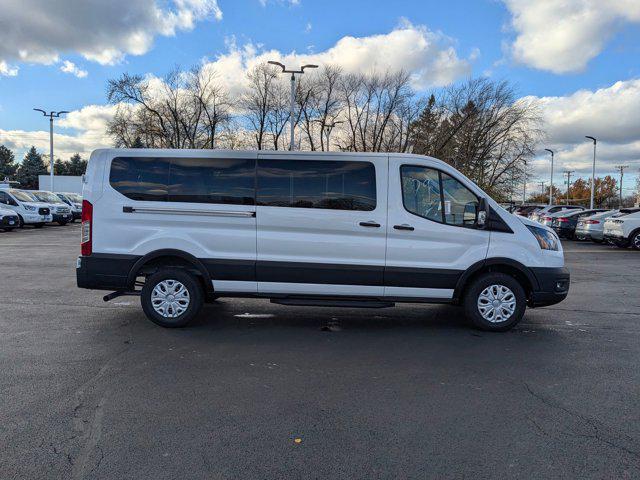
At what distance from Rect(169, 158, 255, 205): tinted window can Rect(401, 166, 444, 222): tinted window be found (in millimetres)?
1954

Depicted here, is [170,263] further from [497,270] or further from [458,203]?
[497,270]

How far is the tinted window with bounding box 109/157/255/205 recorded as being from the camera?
6.00 m

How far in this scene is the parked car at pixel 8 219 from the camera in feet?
69.8

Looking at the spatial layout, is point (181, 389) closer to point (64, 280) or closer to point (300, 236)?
point (300, 236)

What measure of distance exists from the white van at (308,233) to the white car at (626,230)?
563 inches

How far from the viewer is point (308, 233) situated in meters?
5.95

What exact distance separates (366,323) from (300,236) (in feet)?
5.17

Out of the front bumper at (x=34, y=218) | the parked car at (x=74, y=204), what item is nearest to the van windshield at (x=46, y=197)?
the parked car at (x=74, y=204)

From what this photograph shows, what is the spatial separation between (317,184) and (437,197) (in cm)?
153

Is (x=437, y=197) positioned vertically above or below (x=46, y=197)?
below

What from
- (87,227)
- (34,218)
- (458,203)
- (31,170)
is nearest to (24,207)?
(34,218)

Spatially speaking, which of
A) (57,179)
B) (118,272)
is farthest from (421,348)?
(57,179)

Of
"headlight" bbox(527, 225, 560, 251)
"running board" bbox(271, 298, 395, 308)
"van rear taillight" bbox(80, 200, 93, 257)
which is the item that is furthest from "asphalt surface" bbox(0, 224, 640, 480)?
"headlight" bbox(527, 225, 560, 251)

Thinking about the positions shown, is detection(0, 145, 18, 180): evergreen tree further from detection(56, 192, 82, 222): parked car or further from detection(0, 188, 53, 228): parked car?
detection(0, 188, 53, 228): parked car
